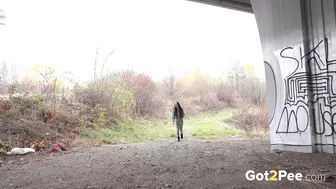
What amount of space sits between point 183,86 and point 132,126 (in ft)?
42.7

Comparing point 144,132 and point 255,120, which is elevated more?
Result: point 255,120

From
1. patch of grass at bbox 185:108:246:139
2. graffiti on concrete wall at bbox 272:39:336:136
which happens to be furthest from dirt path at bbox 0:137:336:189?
patch of grass at bbox 185:108:246:139

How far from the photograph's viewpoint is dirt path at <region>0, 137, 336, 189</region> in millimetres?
5320

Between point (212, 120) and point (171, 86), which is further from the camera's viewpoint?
point (171, 86)

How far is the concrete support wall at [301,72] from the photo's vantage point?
757 centimetres

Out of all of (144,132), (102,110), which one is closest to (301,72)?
(144,132)

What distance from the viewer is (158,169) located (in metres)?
6.63

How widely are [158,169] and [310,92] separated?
4.55 metres

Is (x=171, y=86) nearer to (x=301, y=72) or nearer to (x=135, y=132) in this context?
(x=135, y=132)

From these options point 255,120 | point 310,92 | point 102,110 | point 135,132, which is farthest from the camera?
point 255,120

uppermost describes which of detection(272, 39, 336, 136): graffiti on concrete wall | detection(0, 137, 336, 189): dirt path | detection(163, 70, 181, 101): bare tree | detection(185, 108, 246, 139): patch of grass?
detection(163, 70, 181, 101): bare tree

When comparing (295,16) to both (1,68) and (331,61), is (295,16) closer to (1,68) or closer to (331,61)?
(331,61)

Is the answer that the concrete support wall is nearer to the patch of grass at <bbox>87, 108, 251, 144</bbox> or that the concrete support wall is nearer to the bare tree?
the patch of grass at <bbox>87, 108, 251, 144</bbox>

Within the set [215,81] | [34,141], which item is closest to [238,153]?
[34,141]
